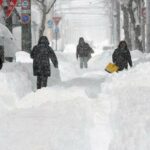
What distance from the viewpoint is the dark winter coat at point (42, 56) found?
14547 millimetres

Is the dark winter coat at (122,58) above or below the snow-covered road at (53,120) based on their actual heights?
above

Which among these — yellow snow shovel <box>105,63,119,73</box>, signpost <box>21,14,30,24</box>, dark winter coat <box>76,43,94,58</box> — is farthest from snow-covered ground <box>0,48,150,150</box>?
dark winter coat <box>76,43,94,58</box>

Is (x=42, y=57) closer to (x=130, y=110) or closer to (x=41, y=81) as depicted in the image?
(x=41, y=81)

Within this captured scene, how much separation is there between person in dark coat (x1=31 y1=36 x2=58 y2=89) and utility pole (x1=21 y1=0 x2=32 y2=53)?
6948 millimetres

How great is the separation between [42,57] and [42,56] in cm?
3

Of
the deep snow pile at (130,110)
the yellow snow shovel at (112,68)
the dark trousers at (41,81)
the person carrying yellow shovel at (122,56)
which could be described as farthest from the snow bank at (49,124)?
the person carrying yellow shovel at (122,56)

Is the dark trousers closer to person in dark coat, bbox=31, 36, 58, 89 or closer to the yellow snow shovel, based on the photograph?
person in dark coat, bbox=31, 36, 58, 89

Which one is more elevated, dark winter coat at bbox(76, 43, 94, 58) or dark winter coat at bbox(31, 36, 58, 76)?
dark winter coat at bbox(31, 36, 58, 76)

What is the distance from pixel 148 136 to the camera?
877 cm

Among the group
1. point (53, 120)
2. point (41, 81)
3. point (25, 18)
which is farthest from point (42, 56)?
point (25, 18)

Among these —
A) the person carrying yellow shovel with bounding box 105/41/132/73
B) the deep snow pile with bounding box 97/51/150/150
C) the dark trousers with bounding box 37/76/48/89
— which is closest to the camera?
the deep snow pile with bounding box 97/51/150/150

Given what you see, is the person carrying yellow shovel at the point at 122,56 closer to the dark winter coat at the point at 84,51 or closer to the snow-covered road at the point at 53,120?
the snow-covered road at the point at 53,120

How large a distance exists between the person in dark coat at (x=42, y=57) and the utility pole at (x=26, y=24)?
6948 millimetres

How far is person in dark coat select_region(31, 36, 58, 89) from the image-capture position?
573 inches
